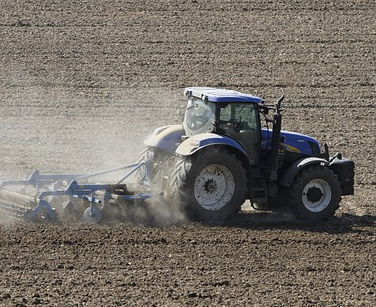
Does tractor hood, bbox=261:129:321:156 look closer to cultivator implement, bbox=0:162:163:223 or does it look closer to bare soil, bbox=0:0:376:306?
bare soil, bbox=0:0:376:306

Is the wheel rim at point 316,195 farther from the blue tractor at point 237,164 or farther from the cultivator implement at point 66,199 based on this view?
the cultivator implement at point 66,199

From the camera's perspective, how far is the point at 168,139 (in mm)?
13211

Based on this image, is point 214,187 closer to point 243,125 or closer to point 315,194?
point 243,125

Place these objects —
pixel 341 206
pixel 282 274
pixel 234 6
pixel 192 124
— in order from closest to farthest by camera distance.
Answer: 1. pixel 282 274
2. pixel 192 124
3. pixel 341 206
4. pixel 234 6

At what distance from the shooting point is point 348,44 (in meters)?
24.1

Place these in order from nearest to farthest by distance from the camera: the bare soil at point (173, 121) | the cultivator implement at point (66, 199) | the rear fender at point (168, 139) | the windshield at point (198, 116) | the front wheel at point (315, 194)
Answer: the bare soil at point (173, 121), the cultivator implement at point (66, 199), the windshield at point (198, 116), the front wheel at point (315, 194), the rear fender at point (168, 139)

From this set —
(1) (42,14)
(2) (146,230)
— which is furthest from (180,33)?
(2) (146,230)

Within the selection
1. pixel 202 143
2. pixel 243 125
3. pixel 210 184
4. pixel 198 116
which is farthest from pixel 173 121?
pixel 202 143

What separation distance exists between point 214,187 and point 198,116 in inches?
42.3

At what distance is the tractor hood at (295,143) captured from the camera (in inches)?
521

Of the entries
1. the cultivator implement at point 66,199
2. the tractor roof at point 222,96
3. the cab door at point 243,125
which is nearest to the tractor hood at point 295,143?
the cab door at point 243,125

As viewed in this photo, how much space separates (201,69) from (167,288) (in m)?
12.6

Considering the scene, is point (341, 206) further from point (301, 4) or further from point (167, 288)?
point (301, 4)

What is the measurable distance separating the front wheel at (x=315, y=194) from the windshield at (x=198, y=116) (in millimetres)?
1463
